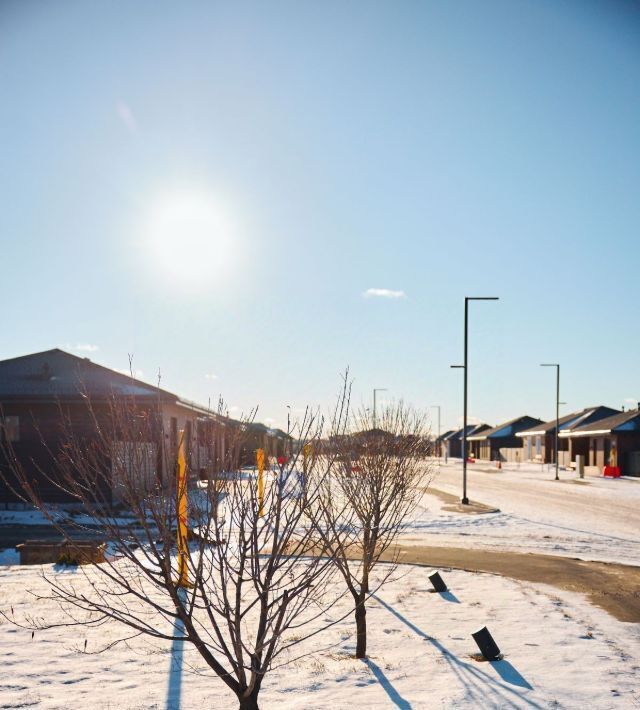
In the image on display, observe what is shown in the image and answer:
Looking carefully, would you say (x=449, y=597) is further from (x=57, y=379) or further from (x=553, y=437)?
(x=553, y=437)

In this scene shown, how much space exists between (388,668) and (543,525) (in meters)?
13.4

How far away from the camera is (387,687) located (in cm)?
614

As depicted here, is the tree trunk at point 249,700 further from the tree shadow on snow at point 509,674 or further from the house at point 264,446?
the tree shadow on snow at point 509,674

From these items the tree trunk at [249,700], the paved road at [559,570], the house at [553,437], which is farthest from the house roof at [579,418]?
the tree trunk at [249,700]

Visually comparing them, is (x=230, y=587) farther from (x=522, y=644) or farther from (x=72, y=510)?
(x=72, y=510)

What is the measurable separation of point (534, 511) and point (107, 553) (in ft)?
47.3

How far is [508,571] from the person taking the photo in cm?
1209

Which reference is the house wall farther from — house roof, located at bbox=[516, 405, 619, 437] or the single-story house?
the single-story house

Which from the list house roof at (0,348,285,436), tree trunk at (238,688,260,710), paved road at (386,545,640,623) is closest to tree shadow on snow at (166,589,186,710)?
tree trunk at (238,688,260,710)

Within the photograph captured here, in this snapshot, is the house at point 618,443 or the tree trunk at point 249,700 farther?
the house at point 618,443

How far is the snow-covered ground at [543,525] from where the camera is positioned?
15.0m

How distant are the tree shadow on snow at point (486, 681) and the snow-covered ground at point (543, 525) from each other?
7.71 meters

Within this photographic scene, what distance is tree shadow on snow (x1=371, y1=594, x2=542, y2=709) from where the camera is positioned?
5815 millimetres

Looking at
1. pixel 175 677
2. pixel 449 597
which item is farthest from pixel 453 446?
pixel 175 677
